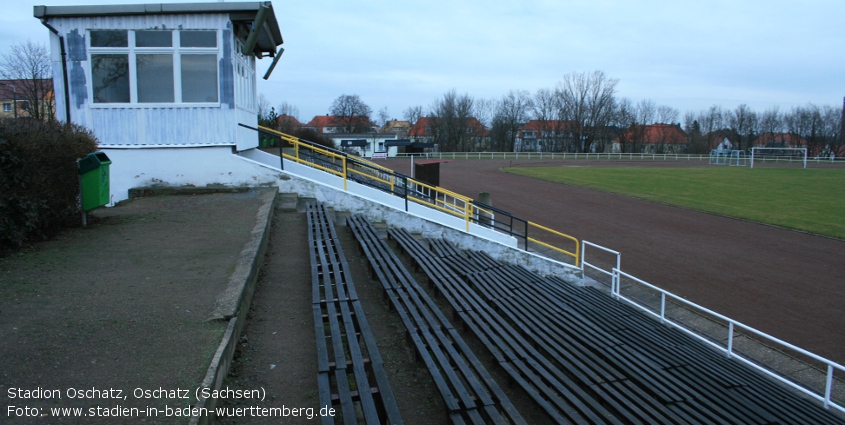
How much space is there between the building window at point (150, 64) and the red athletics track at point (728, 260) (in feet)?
38.1

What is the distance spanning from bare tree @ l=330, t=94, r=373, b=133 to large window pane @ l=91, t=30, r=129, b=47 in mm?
94248

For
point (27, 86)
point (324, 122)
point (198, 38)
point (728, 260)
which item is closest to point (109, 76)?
point (198, 38)

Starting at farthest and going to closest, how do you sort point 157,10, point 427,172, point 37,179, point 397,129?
point 397,129 → point 427,172 → point 157,10 → point 37,179

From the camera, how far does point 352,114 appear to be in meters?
106

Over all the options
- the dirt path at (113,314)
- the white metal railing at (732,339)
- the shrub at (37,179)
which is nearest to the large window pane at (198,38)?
the shrub at (37,179)

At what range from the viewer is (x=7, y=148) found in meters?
6.45

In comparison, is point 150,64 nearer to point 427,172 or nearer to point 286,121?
point 427,172

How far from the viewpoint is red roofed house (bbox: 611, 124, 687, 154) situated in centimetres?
9438

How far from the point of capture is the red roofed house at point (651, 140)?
9438cm

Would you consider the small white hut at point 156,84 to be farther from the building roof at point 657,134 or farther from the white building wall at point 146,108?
the building roof at point 657,134

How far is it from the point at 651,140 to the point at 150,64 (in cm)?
11333

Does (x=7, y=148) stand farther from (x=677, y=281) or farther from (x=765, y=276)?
(x=765, y=276)

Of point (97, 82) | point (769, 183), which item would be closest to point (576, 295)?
point (97, 82)

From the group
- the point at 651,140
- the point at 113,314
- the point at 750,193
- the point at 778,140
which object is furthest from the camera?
the point at 651,140
